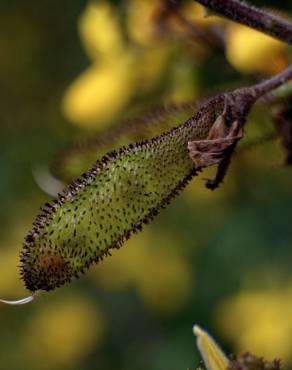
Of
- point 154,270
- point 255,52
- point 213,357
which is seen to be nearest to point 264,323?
point 154,270

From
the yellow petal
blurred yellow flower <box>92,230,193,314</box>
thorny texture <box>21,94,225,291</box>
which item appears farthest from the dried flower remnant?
blurred yellow flower <box>92,230,193,314</box>

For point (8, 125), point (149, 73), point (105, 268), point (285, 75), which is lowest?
point (105, 268)

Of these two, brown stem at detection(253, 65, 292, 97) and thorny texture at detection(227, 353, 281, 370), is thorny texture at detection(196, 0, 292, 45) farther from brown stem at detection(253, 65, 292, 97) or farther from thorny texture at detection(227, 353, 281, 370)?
thorny texture at detection(227, 353, 281, 370)

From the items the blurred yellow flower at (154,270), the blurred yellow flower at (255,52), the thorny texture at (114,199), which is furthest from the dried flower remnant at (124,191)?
the blurred yellow flower at (154,270)

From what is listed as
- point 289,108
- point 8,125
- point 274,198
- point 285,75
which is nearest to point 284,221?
point 274,198

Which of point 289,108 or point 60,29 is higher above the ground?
point 289,108

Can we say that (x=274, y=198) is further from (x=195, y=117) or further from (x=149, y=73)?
(x=195, y=117)

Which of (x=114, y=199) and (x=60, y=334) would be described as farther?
(x=60, y=334)

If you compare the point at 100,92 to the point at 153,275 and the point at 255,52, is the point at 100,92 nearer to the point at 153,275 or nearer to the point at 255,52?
the point at 255,52
